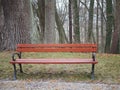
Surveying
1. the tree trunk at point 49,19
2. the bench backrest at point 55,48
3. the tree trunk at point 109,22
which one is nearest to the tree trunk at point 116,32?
the tree trunk at point 109,22

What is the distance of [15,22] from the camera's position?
37.3ft

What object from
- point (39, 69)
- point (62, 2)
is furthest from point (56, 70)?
point (62, 2)

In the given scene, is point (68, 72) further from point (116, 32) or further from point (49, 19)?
point (116, 32)

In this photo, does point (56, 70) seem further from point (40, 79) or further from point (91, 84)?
point (91, 84)

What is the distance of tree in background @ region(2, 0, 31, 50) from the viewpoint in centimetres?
1131

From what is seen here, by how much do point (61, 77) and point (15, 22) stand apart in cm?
510

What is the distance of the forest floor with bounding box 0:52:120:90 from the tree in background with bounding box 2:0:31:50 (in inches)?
103

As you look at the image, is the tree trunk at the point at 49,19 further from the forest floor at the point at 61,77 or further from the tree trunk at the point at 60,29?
the tree trunk at the point at 60,29

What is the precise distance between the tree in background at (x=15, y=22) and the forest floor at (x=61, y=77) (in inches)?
103

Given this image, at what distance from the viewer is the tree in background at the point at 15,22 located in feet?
37.1

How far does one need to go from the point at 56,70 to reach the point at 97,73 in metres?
1.28

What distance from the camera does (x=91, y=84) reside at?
6375mm

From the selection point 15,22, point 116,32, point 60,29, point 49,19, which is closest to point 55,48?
point 15,22

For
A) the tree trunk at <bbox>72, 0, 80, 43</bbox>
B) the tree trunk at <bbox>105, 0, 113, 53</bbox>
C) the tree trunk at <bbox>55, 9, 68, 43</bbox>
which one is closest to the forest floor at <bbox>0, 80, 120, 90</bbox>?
the tree trunk at <bbox>105, 0, 113, 53</bbox>
